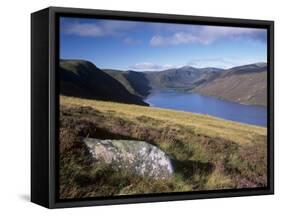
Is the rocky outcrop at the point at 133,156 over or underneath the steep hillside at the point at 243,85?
underneath

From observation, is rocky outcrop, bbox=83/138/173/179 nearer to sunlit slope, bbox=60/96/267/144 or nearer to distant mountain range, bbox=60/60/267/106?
sunlit slope, bbox=60/96/267/144

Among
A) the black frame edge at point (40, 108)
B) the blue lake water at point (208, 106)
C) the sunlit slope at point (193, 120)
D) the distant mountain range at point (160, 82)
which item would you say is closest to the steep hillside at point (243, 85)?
the distant mountain range at point (160, 82)

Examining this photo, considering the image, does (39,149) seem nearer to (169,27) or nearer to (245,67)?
(169,27)

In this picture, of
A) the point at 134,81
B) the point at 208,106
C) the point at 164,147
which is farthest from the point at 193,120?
the point at 134,81

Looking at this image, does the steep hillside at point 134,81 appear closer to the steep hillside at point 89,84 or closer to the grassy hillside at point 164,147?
the steep hillside at point 89,84

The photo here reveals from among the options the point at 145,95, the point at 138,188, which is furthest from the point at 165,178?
the point at 145,95

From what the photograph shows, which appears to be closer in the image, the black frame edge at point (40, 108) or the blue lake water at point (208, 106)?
the black frame edge at point (40, 108)
